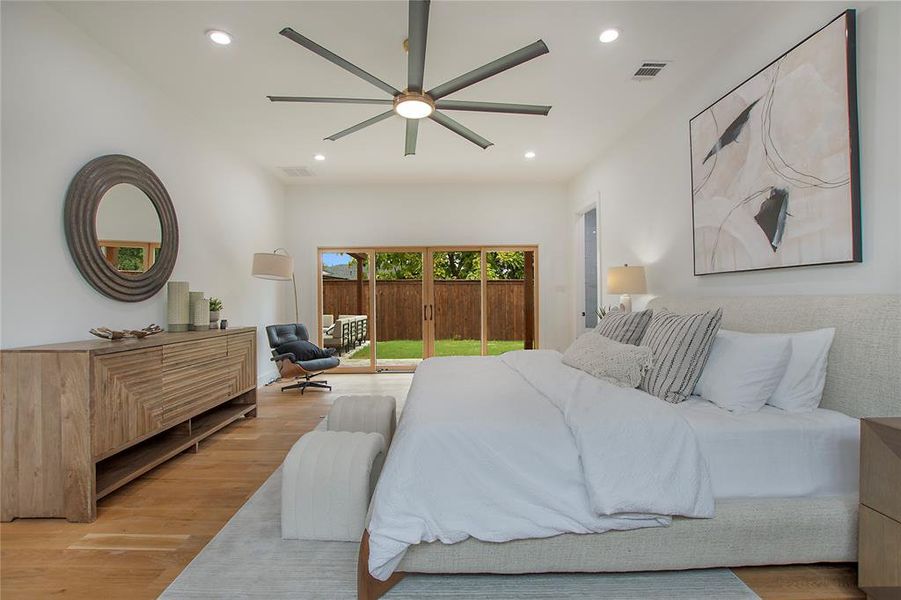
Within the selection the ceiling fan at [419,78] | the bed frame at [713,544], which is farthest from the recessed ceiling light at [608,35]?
the bed frame at [713,544]

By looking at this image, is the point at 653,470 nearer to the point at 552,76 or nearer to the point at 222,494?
the point at 222,494

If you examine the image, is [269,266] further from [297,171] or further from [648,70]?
[648,70]

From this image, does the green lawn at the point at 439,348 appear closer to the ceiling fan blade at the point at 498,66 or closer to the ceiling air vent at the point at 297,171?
the ceiling air vent at the point at 297,171

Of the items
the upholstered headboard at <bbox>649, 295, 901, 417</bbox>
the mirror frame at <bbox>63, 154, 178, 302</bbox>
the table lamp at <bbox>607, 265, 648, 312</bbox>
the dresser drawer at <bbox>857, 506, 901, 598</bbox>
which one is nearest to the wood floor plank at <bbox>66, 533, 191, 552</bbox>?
the mirror frame at <bbox>63, 154, 178, 302</bbox>

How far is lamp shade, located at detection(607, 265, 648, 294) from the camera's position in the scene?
3867 mm

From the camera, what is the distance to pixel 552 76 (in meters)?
3.32

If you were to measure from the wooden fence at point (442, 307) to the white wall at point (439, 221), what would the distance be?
37 cm

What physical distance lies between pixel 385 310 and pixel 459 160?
257 cm

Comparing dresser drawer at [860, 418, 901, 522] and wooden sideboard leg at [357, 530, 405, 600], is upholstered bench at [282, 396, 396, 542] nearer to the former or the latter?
wooden sideboard leg at [357, 530, 405, 600]

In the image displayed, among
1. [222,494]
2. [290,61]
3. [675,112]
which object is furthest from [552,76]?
[222,494]

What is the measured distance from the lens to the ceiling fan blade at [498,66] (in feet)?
7.39

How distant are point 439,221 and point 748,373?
16.4 ft

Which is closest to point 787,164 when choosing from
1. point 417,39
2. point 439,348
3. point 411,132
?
point 417,39

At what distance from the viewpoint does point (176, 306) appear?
3584 millimetres
